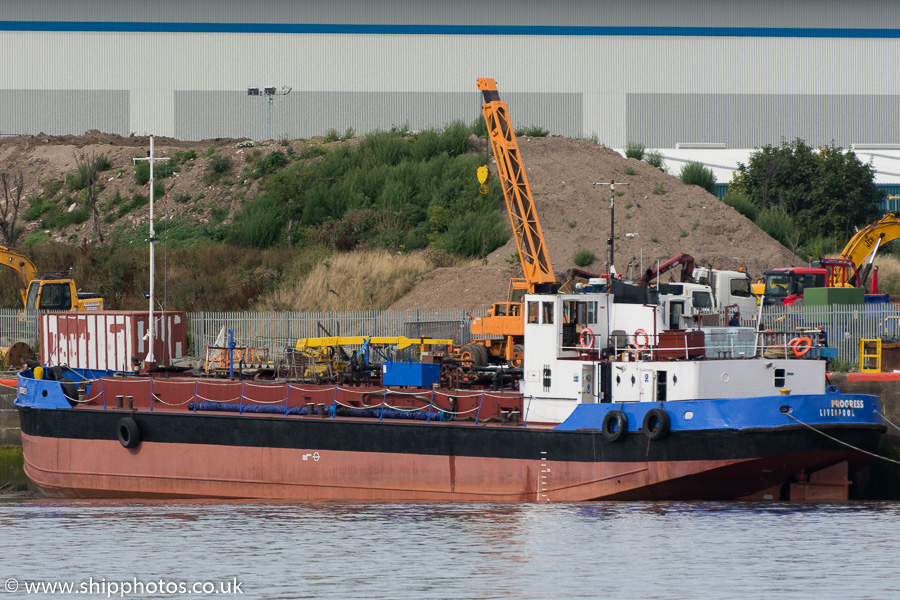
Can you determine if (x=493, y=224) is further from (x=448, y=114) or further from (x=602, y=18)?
(x=602, y=18)

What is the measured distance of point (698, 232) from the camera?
169 ft

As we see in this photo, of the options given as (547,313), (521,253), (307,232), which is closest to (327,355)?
(547,313)

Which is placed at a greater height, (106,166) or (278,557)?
(106,166)

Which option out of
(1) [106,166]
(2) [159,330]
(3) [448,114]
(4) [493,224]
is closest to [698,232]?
(4) [493,224]

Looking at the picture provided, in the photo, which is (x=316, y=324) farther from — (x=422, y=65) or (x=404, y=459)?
(x=422, y=65)

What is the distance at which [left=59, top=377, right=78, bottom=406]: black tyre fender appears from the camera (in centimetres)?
2852

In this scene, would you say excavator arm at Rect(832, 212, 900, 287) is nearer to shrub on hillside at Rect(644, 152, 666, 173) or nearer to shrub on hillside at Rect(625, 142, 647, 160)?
shrub on hillside at Rect(644, 152, 666, 173)

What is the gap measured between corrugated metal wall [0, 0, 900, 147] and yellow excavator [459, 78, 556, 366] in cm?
2823

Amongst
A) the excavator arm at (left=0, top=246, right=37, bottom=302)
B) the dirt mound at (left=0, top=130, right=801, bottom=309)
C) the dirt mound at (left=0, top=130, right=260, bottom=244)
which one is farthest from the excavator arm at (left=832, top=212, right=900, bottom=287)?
the dirt mound at (left=0, top=130, right=260, bottom=244)

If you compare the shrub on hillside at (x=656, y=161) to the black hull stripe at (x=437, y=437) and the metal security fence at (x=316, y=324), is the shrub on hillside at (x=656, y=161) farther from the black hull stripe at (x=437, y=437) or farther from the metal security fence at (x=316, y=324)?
the black hull stripe at (x=437, y=437)

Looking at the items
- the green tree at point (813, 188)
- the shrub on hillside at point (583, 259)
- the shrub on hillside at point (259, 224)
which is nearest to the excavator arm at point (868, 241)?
the shrub on hillside at point (583, 259)

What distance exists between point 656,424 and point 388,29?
45.4m

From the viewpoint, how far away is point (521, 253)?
3634 centimetres

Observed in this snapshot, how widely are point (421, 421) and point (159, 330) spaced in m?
9.97
